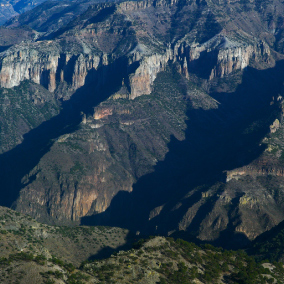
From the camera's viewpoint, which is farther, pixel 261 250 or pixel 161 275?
pixel 261 250

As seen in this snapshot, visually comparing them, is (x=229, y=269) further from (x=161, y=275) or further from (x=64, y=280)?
(x=64, y=280)

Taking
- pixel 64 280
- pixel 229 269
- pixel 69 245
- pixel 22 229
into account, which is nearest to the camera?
pixel 64 280

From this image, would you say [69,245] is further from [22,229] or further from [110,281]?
[110,281]

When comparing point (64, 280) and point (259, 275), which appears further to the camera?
point (259, 275)

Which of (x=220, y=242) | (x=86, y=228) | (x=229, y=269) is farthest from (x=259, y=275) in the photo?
(x=220, y=242)

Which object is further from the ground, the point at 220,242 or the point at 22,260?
the point at 22,260

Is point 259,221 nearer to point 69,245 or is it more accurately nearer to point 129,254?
point 69,245

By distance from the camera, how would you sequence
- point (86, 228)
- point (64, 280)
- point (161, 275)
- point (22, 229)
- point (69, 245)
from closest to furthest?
point (64, 280), point (161, 275), point (22, 229), point (69, 245), point (86, 228)

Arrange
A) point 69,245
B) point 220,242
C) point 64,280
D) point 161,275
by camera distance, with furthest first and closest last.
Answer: point 220,242, point 69,245, point 161,275, point 64,280

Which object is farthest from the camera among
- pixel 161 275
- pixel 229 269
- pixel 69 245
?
pixel 69 245

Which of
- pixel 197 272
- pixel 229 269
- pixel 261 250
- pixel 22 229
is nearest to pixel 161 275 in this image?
pixel 197 272
